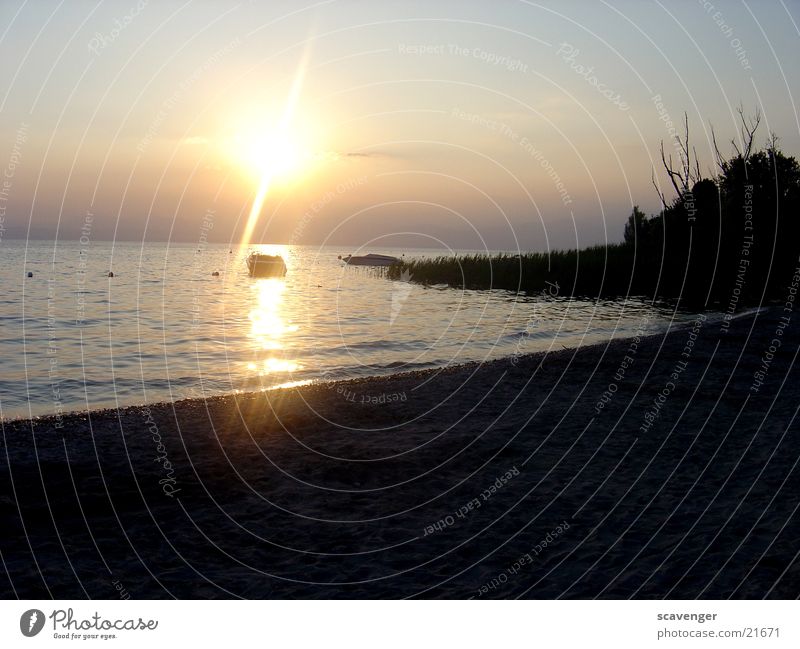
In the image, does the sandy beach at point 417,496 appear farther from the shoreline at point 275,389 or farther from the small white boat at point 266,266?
the small white boat at point 266,266

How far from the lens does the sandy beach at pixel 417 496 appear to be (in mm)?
6910

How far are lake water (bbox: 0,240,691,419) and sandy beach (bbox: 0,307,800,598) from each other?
4.43m

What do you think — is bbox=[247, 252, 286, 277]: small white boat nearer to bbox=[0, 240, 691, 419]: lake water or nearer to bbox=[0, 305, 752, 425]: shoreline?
bbox=[0, 240, 691, 419]: lake water

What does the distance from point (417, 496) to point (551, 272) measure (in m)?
56.6

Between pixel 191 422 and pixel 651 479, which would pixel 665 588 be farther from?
pixel 191 422

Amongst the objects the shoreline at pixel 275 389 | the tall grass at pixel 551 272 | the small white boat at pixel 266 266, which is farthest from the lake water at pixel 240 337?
the small white boat at pixel 266 266

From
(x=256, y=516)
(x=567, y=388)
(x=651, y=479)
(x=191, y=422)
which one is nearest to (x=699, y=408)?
(x=567, y=388)

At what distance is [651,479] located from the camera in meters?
9.98

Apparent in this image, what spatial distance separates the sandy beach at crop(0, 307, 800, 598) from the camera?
6910mm

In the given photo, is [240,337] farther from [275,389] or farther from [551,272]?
[551,272]

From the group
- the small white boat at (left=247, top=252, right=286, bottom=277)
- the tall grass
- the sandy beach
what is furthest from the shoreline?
the small white boat at (left=247, top=252, right=286, bottom=277)

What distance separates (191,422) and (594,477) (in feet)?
28.4

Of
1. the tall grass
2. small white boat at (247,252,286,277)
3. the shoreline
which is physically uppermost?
the tall grass

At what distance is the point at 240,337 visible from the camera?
1238 inches
